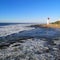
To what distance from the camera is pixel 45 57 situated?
8453 millimetres

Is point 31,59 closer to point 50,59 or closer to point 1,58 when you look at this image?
point 50,59

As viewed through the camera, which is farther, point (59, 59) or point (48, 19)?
point (48, 19)

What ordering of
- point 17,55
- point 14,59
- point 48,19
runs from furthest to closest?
point 48,19 → point 17,55 → point 14,59

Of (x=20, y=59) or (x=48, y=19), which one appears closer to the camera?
(x=20, y=59)

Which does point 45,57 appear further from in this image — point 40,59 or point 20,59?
point 20,59

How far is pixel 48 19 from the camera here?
4997cm

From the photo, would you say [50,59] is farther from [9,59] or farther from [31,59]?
[9,59]

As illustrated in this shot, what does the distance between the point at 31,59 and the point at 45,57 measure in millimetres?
940

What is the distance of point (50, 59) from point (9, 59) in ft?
7.71

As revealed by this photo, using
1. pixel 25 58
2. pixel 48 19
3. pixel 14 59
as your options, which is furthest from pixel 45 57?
pixel 48 19

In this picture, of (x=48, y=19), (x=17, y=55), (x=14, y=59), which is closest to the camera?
(x=14, y=59)

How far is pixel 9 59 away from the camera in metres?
7.97

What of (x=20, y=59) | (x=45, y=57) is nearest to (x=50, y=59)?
(x=45, y=57)

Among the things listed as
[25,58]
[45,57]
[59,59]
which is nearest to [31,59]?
[25,58]
